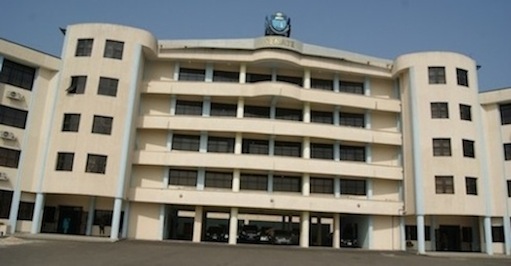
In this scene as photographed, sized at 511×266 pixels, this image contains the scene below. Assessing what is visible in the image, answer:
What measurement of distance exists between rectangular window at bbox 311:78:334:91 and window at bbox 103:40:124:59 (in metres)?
19.1

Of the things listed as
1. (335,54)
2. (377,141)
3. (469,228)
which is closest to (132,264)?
(377,141)

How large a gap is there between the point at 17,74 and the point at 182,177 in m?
16.9

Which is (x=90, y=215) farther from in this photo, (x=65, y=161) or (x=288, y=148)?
(x=288, y=148)

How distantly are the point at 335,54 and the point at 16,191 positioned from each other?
3179cm

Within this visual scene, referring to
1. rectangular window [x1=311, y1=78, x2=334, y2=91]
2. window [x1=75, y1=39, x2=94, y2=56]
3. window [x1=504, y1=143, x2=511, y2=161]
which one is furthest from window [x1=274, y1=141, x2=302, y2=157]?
window [x1=75, y1=39, x2=94, y2=56]

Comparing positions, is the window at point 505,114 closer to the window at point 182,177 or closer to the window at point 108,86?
the window at point 182,177

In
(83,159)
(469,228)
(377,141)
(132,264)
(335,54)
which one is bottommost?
(132,264)

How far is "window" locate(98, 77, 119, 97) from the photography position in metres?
38.8

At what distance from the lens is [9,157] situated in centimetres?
3712

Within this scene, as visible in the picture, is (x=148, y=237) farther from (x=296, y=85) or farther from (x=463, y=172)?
(x=463, y=172)

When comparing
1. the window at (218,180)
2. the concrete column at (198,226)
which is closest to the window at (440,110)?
the window at (218,180)

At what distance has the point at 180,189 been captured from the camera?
3962 cm

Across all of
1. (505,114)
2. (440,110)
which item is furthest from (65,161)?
(505,114)

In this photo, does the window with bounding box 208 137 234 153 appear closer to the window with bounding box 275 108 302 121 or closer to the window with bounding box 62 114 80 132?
the window with bounding box 275 108 302 121
